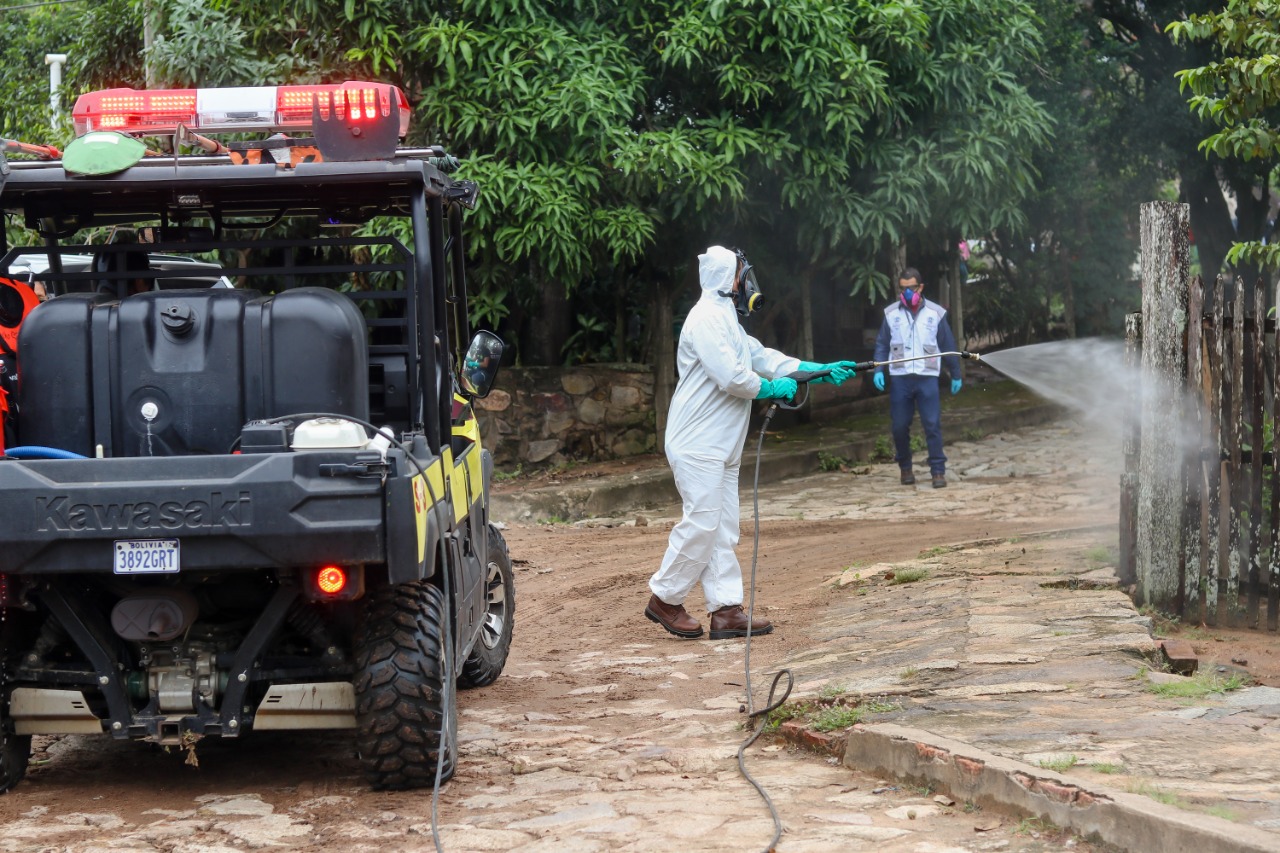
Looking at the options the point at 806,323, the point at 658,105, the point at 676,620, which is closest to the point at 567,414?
the point at 658,105

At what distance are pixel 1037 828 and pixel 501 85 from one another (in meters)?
9.26

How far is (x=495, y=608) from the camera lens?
7199mm

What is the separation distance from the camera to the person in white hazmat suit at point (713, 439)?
767 cm

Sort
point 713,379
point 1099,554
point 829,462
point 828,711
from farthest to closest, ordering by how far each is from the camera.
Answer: point 829,462 < point 1099,554 < point 713,379 < point 828,711

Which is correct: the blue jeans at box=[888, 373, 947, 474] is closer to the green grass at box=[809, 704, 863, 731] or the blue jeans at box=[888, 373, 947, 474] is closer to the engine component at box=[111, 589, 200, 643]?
the green grass at box=[809, 704, 863, 731]

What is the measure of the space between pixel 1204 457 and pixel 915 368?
222 inches

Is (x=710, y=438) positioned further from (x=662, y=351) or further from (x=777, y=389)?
(x=662, y=351)

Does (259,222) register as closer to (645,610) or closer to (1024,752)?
(645,610)

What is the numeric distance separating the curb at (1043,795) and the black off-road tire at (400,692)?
1.50 metres

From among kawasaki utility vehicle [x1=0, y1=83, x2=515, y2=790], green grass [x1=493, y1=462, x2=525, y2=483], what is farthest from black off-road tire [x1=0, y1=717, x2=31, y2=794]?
green grass [x1=493, y1=462, x2=525, y2=483]

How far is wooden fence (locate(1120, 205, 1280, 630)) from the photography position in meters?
7.45

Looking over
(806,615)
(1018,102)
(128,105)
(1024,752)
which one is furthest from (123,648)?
(1018,102)

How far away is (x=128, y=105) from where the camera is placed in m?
5.84

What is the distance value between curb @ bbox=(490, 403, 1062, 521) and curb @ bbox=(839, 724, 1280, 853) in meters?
7.34
